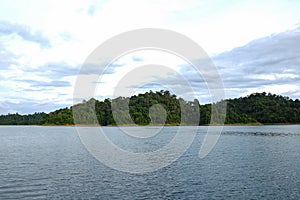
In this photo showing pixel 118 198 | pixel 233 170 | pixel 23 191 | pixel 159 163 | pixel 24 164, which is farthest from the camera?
pixel 159 163

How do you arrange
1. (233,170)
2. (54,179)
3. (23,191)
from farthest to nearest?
1. (233,170)
2. (54,179)
3. (23,191)

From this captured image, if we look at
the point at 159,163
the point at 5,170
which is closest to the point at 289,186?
the point at 159,163

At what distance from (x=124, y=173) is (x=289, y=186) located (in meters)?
15.4

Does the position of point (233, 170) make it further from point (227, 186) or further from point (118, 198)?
point (118, 198)

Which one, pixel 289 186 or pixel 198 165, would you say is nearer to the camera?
pixel 289 186

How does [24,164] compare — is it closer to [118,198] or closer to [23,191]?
[23,191]

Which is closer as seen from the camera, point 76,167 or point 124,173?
point 124,173

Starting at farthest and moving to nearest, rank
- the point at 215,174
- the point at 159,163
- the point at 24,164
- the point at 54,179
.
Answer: the point at 159,163 < the point at 24,164 < the point at 215,174 < the point at 54,179

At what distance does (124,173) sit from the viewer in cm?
3381

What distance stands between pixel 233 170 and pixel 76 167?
17222 mm

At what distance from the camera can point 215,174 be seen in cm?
3303

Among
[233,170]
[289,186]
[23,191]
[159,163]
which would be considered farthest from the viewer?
[159,163]

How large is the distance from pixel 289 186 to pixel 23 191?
21.2 m

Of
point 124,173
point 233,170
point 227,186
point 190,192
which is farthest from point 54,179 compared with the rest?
point 233,170
